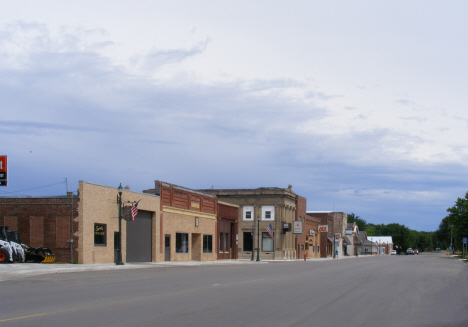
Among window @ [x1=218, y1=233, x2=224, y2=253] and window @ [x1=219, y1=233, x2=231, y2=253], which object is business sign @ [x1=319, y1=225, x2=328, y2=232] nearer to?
window @ [x1=219, y1=233, x2=231, y2=253]

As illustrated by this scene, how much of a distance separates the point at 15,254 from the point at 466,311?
2684 cm

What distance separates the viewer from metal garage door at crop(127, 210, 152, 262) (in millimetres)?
42500

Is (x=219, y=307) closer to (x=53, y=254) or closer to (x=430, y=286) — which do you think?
(x=430, y=286)


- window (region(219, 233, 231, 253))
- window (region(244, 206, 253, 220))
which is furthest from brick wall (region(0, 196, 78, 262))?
window (region(244, 206, 253, 220))

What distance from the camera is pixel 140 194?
141ft

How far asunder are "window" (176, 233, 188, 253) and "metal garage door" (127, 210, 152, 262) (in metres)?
4.85

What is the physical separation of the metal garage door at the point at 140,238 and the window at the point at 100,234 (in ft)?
11.2

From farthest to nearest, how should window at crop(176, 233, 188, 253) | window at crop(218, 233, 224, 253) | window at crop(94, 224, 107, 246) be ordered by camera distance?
window at crop(218, 233, 224, 253)
window at crop(176, 233, 188, 253)
window at crop(94, 224, 107, 246)

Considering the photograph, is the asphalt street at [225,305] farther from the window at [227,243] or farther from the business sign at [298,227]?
the business sign at [298,227]

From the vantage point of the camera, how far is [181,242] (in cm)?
5047

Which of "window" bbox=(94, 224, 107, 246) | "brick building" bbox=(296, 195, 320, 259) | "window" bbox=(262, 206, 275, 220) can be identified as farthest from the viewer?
"brick building" bbox=(296, 195, 320, 259)

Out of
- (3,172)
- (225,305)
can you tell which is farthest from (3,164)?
(225,305)

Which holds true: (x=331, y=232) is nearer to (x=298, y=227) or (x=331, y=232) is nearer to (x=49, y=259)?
(x=298, y=227)

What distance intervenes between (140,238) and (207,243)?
13028mm
